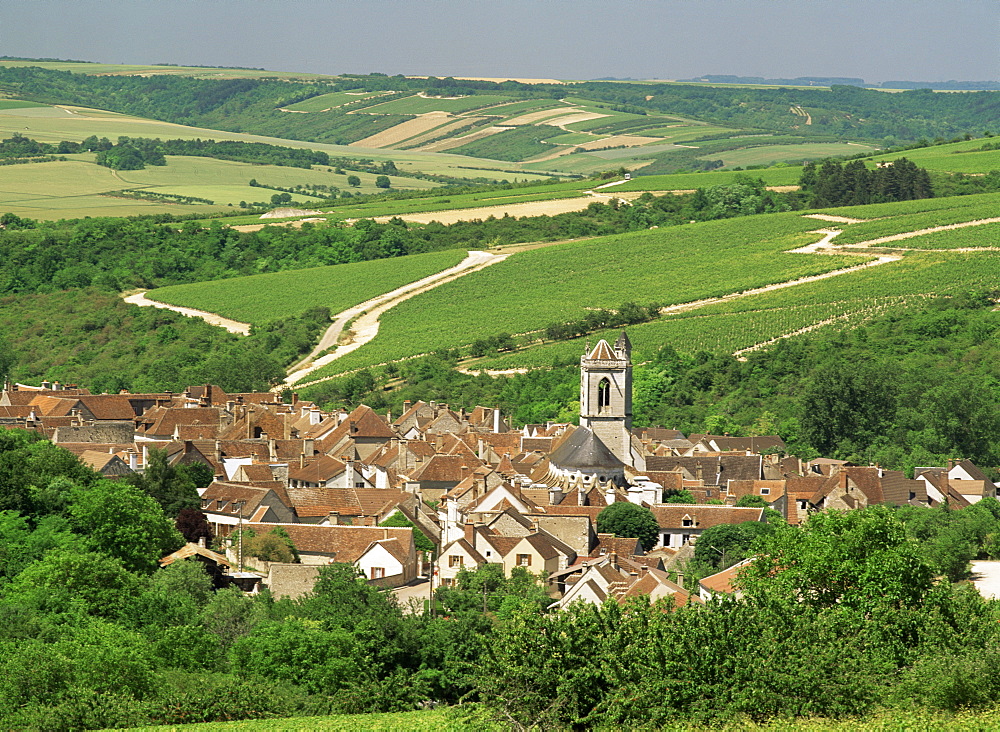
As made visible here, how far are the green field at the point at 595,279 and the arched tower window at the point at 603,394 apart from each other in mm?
41830

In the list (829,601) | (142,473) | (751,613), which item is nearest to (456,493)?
(142,473)

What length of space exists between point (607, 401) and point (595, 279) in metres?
60.9

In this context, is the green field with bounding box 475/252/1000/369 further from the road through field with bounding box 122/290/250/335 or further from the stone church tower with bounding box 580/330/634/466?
the stone church tower with bounding box 580/330/634/466

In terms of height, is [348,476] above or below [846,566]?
below

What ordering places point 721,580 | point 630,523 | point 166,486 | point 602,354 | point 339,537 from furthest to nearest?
point 602,354 < point 630,523 < point 166,486 < point 339,537 < point 721,580

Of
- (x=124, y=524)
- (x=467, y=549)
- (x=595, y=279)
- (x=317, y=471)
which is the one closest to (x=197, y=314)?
(x=595, y=279)

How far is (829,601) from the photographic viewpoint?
1494 inches

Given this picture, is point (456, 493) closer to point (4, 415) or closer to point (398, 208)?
point (4, 415)

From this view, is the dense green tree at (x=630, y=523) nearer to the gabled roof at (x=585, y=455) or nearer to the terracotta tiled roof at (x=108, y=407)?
the gabled roof at (x=585, y=455)

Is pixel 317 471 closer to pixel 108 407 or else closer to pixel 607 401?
pixel 607 401

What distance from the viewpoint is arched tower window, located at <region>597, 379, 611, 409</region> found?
2933 inches

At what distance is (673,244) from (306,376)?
147 ft

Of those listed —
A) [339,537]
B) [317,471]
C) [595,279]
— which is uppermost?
[339,537]

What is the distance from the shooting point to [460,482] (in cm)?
6656
